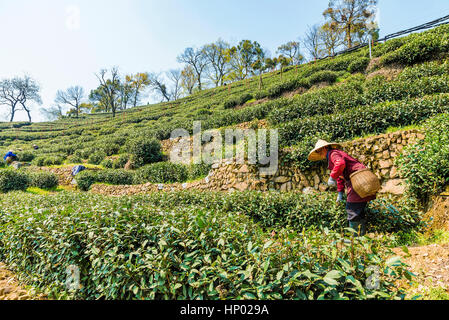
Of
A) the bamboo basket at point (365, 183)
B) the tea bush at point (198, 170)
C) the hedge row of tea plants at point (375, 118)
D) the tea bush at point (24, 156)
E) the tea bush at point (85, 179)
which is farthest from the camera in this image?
the tea bush at point (24, 156)

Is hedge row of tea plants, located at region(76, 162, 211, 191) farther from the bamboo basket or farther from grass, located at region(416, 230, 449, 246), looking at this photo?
grass, located at region(416, 230, 449, 246)

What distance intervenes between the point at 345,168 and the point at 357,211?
2.78 ft

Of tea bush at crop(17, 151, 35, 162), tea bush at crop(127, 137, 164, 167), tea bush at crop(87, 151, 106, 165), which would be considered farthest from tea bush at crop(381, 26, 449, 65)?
tea bush at crop(17, 151, 35, 162)

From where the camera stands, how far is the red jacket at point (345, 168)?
398cm

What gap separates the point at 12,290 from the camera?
3.01 m

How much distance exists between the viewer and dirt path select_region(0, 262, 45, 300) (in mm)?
2803

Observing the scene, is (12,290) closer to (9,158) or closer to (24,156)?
(9,158)

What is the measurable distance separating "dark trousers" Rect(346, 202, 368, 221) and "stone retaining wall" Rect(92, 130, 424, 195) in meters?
1.84

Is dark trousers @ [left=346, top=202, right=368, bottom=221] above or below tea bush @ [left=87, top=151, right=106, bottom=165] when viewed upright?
below

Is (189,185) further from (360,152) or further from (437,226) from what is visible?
(437,226)

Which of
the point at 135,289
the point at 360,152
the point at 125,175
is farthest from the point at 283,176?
the point at 125,175

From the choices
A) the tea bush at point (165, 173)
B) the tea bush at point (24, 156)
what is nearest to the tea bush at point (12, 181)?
the tea bush at point (165, 173)

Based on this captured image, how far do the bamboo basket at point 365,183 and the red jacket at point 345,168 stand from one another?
0.15 m

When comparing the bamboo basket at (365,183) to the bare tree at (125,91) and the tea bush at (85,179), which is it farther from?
the bare tree at (125,91)
